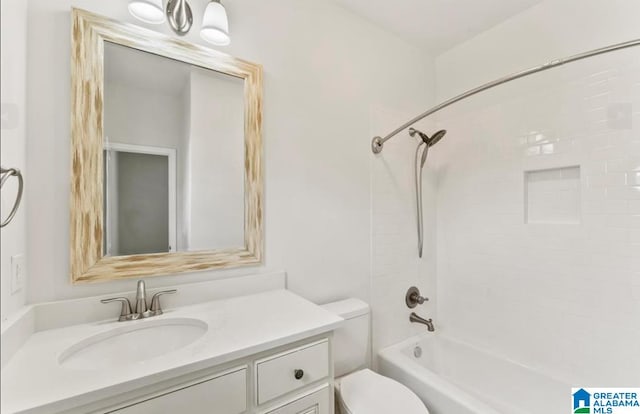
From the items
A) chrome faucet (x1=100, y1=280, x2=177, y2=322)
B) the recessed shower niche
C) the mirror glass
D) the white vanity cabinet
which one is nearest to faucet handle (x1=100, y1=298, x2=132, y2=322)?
chrome faucet (x1=100, y1=280, x2=177, y2=322)

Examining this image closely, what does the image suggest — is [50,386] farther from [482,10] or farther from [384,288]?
[482,10]

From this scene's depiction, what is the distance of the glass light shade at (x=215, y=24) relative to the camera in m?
1.22

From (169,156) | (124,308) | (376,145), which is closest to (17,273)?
(124,308)

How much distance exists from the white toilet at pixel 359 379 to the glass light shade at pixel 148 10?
5.17 feet

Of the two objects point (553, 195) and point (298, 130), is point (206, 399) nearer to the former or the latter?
point (298, 130)

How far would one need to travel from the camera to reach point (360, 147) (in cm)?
186

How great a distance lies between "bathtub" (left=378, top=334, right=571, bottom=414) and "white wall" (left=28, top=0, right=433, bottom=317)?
451 millimetres

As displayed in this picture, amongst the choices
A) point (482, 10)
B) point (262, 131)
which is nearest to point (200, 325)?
point (262, 131)

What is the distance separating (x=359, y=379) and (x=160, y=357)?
3.60 ft

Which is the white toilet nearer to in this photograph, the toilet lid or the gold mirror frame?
the toilet lid

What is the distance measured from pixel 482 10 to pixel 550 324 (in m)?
2.00

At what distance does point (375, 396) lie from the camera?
138 cm

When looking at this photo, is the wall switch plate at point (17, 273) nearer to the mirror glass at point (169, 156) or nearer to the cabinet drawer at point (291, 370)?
the mirror glass at point (169, 156)

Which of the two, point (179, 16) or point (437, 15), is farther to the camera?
point (437, 15)
